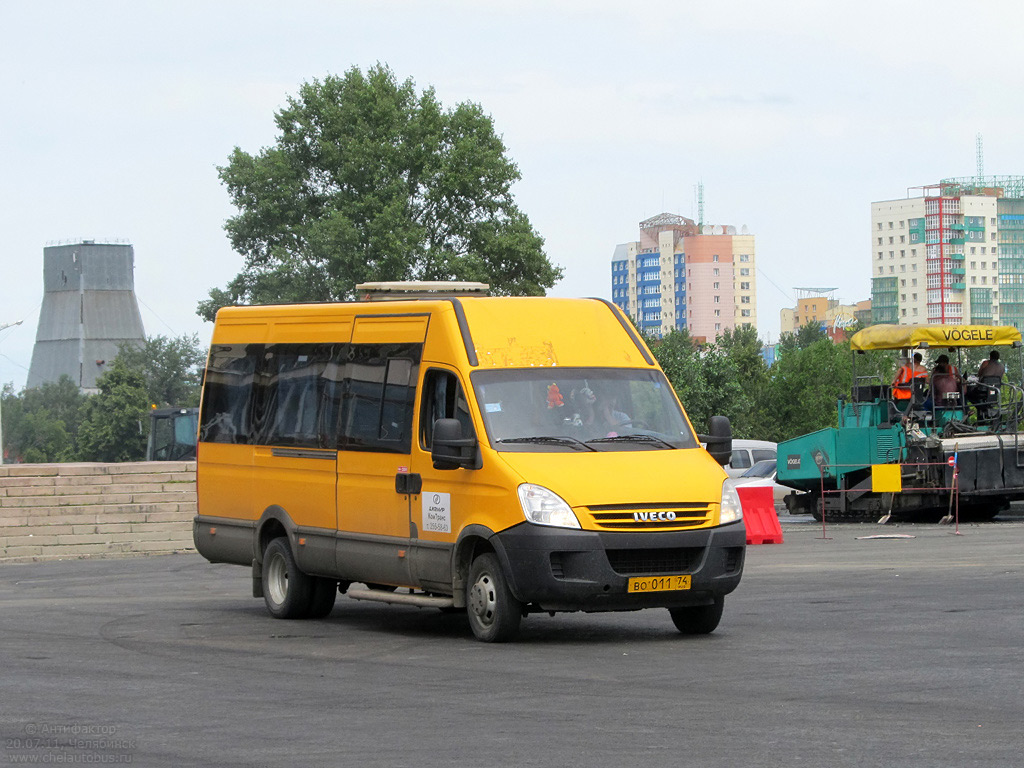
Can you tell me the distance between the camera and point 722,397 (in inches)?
2923

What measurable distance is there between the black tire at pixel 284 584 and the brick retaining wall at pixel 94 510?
12498 millimetres

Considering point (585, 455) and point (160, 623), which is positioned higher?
point (585, 455)

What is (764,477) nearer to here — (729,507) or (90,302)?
(729,507)

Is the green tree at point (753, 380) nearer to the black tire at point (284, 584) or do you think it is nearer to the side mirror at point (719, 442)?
the black tire at point (284, 584)

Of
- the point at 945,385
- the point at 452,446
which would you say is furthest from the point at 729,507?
the point at 945,385

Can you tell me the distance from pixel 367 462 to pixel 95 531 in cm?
1495

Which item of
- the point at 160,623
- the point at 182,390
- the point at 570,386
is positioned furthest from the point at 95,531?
the point at 182,390

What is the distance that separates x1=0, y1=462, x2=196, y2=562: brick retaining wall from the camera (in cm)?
2664

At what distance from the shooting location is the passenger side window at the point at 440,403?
12.5m

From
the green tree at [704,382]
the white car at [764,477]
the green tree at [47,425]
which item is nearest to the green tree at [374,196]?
the green tree at [704,382]

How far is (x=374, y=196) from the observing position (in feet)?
208

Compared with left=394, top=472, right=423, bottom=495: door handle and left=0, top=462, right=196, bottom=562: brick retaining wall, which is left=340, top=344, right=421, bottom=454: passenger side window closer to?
left=394, top=472, right=423, bottom=495: door handle

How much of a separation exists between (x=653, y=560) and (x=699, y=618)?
35.9 inches

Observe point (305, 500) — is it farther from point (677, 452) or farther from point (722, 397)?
point (722, 397)
